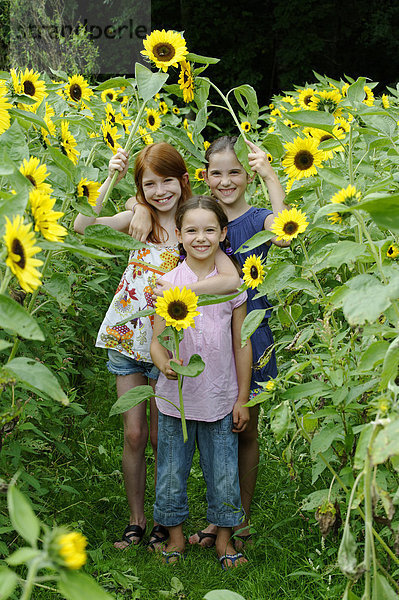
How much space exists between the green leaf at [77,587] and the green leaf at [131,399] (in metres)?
1.28

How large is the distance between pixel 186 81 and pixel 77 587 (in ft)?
5.78

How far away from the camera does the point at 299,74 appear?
42.6 ft

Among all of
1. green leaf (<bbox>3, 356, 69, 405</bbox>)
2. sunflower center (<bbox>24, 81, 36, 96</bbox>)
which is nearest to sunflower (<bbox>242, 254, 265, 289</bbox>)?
sunflower center (<bbox>24, 81, 36, 96</bbox>)

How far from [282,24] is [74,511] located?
468 inches

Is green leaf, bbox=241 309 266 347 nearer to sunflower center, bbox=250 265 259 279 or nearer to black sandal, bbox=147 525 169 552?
sunflower center, bbox=250 265 259 279

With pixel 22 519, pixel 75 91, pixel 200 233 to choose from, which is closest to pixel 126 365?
pixel 200 233

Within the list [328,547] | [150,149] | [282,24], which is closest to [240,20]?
[282,24]

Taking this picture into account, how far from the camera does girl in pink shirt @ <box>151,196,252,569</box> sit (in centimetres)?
242

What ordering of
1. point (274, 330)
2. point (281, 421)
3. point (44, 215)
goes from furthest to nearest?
point (274, 330) < point (281, 421) < point (44, 215)

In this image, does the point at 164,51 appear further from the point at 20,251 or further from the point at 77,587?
the point at 77,587

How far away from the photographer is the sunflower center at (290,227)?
1.98 m

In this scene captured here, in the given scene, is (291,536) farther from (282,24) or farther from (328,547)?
(282,24)

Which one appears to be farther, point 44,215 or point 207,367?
point 207,367

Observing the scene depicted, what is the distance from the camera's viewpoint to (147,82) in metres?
1.92
